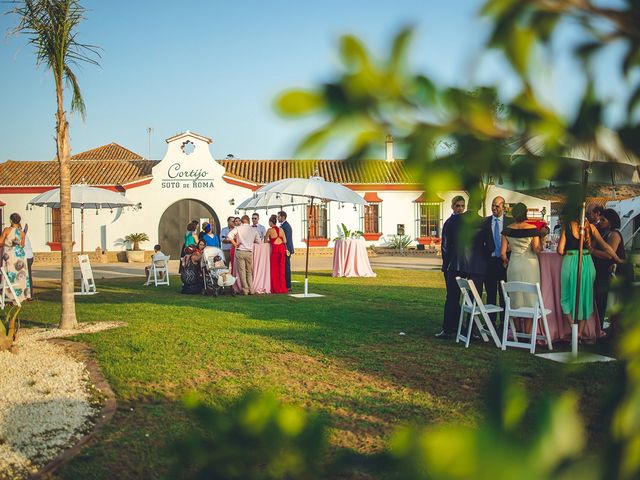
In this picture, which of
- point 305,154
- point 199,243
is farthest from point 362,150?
point 199,243

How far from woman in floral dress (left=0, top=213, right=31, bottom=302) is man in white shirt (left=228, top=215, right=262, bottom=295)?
4514mm

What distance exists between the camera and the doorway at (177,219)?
32844 millimetres

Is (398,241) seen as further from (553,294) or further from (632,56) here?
(632,56)

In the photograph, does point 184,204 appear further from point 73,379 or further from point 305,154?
point 305,154

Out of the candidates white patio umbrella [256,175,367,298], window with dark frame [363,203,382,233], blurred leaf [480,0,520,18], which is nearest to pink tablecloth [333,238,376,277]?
white patio umbrella [256,175,367,298]

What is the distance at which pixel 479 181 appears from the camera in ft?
3.19

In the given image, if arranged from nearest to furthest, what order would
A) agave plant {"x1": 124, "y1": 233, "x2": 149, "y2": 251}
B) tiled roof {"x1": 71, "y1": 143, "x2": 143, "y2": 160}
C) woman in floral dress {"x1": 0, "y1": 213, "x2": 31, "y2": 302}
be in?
woman in floral dress {"x1": 0, "y1": 213, "x2": 31, "y2": 302} → agave plant {"x1": 124, "y1": 233, "x2": 149, "y2": 251} → tiled roof {"x1": 71, "y1": 143, "x2": 143, "y2": 160}

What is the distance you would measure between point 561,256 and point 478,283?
1.12 m

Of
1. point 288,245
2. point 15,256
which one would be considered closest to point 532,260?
point 288,245

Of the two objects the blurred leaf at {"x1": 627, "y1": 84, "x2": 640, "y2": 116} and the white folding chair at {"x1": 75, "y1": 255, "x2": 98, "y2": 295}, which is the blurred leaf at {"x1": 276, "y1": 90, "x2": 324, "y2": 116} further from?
the white folding chair at {"x1": 75, "y1": 255, "x2": 98, "y2": 295}

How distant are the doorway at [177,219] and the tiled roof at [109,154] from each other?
13.8 meters

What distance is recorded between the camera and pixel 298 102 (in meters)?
0.77

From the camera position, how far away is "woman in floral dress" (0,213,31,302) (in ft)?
42.1

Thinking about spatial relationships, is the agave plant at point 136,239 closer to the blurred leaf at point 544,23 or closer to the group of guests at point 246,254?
the group of guests at point 246,254
